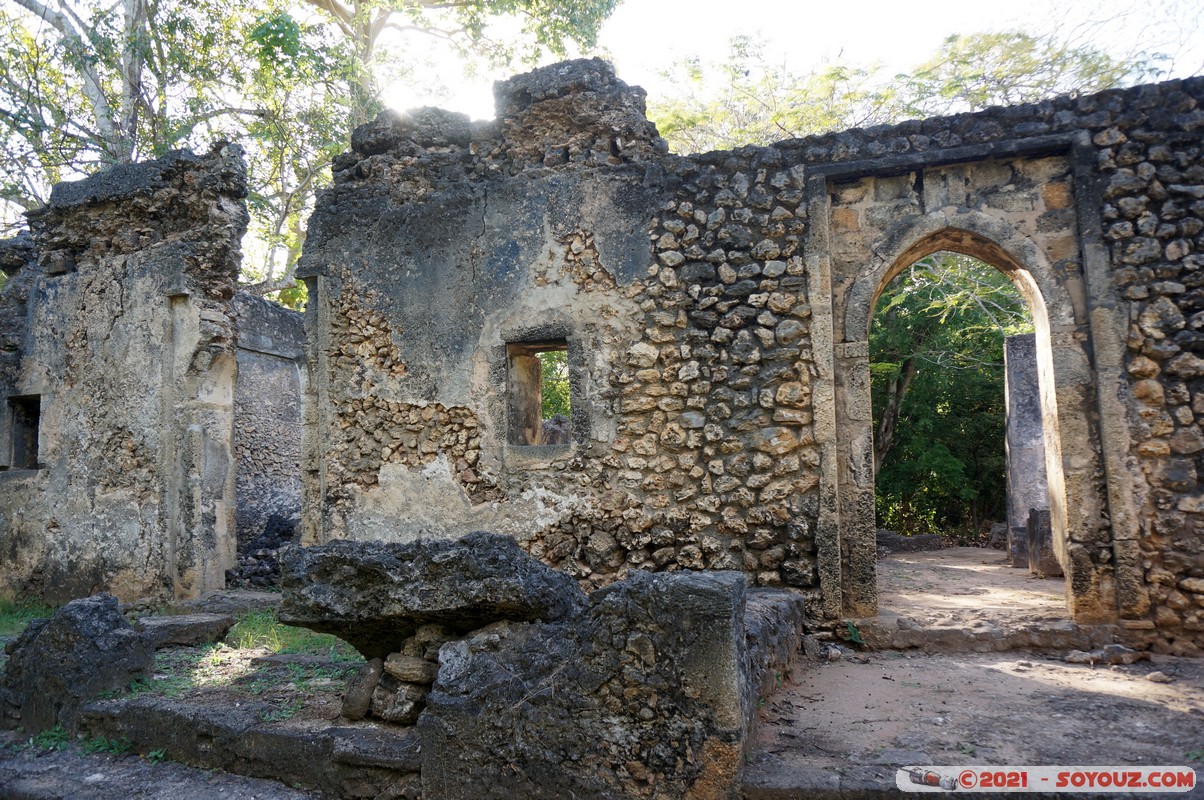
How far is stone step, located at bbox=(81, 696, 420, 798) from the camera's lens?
3.25 meters

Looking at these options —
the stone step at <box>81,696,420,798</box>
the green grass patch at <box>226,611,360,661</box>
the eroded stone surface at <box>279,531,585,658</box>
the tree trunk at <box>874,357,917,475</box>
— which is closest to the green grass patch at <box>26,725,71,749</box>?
the stone step at <box>81,696,420,798</box>

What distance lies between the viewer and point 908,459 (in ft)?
45.7

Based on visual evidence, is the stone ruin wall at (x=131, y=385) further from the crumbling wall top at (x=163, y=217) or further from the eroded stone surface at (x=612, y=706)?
the eroded stone surface at (x=612, y=706)

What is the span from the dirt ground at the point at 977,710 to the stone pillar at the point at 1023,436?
4.05 metres

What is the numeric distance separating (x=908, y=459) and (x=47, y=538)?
12444 mm

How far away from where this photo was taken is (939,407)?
14.3 meters

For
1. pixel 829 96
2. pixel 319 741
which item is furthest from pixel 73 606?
pixel 829 96

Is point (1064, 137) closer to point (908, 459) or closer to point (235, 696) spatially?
point (235, 696)

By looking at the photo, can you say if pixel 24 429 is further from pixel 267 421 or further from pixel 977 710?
pixel 977 710

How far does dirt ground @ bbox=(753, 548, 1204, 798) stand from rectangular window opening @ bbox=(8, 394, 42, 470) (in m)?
8.09

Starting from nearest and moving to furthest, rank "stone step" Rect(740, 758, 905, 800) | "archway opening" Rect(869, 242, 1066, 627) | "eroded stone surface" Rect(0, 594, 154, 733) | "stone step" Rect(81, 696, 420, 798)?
"stone step" Rect(740, 758, 905, 800), "stone step" Rect(81, 696, 420, 798), "eroded stone surface" Rect(0, 594, 154, 733), "archway opening" Rect(869, 242, 1066, 627)

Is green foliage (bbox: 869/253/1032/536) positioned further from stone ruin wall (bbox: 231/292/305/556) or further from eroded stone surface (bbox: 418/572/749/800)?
eroded stone surface (bbox: 418/572/749/800)

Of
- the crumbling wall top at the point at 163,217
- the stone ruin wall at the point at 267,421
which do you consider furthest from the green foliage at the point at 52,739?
the stone ruin wall at the point at 267,421

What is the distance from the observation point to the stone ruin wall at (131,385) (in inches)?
286
